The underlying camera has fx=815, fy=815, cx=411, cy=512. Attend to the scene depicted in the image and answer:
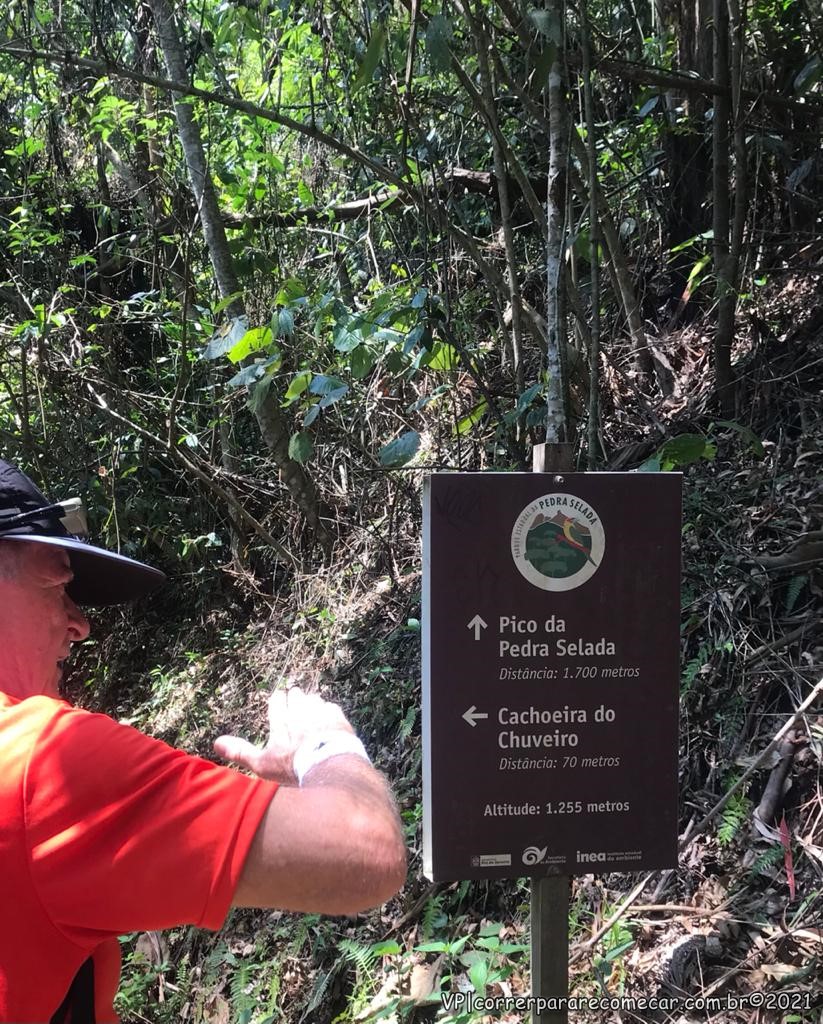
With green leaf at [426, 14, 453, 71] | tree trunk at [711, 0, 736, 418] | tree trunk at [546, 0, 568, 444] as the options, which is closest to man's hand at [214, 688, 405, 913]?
tree trunk at [546, 0, 568, 444]

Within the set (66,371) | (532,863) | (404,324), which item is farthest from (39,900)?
(66,371)

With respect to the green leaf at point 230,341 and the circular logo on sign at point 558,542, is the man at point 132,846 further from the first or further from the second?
the green leaf at point 230,341

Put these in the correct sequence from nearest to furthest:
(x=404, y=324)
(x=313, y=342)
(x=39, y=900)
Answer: (x=39, y=900), (x=404, y=324), (x=313, y=342)

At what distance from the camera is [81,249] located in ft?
27.7

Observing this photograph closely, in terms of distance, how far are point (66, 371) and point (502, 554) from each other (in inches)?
230

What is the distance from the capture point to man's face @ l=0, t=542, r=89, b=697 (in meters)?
1.69

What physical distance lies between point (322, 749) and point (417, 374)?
4829 millimetres

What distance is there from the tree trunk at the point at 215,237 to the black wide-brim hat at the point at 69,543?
3208 mm

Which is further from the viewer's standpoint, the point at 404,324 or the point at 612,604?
the point at 404,324

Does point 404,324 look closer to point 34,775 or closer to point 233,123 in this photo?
point 34,775

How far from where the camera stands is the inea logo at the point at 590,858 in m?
2.04

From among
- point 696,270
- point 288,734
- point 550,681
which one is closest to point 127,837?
point 288,734

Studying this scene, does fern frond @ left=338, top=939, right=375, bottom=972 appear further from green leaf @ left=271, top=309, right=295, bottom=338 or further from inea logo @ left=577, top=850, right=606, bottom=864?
green leaf @ left=271, top=309, right=295, bottom=338

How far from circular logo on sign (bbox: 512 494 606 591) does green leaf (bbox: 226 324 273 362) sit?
1768 mm
